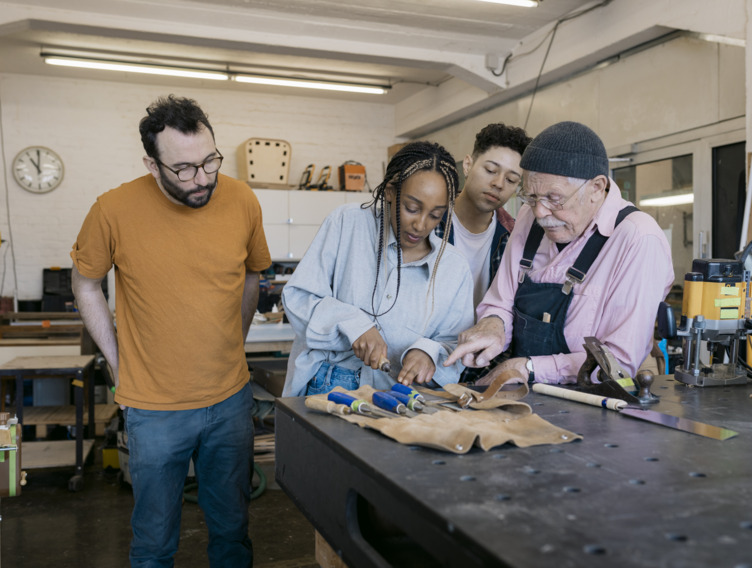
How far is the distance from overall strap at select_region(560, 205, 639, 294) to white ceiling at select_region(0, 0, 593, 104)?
3769mm

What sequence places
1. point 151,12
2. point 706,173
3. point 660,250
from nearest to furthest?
point 660,250, point 706,173, point 151,12

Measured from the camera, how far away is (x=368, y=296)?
64.6 inches

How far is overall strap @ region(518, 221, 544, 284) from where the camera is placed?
1.68 meters

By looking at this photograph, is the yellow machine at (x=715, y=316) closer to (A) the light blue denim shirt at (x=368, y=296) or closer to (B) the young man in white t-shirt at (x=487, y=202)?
(A) the light blue denim shirt at (x=368, y=296)

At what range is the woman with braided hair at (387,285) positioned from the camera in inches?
61.8

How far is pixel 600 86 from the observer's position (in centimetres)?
494

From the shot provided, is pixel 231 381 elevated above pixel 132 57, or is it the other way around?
pixel 132 57

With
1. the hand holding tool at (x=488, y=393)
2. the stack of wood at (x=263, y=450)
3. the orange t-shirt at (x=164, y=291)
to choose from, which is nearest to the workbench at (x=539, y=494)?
the hand holding tool at (x=488, y=393)

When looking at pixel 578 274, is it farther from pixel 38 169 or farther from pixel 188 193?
pixel 38 169

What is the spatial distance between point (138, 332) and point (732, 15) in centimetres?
359

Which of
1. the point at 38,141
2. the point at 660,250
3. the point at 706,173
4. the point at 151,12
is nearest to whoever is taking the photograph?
the point at 660,250

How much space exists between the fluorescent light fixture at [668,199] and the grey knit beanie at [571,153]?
124 inches

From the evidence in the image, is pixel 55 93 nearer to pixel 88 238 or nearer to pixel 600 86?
pixel 600 86

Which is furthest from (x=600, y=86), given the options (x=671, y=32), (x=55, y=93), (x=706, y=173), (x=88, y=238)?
(x=55, y=93)
